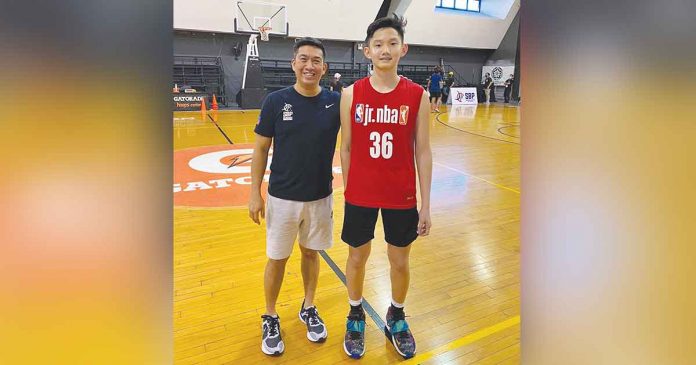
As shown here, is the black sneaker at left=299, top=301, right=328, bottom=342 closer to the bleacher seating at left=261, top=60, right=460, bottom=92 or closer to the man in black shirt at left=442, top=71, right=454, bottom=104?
the bleacher seating at left=261, top=60, right=460, bottom=92

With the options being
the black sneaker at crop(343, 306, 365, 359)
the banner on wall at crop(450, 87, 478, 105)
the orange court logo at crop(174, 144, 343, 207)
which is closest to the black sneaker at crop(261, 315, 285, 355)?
the black sneaker at crop(343, 306, 365, 359)

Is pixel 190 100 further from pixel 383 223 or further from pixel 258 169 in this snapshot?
pixel 383 223

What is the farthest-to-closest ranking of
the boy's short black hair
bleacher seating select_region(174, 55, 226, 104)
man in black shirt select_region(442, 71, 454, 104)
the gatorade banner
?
1. man in black shirt select_region(442, 71, 454, 104)
2. bleacher seating select_region(174, 55, 226, 104)
3. the gatorade banner
4. the boy's short black hair

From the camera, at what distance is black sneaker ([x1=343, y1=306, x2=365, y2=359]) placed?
92.7 inches

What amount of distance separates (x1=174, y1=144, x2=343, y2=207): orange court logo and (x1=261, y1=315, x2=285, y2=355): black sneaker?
2.51m

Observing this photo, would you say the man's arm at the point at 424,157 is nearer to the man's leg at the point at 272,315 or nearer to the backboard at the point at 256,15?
the man's leg at the point at 272,315

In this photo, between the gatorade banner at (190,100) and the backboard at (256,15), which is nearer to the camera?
the gatorade banner at (190,100)

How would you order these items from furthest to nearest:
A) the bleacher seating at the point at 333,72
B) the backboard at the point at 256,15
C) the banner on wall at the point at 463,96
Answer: the banner on wall at the point at 463,96
the bleacher seating at the point at 333,72
the backboard at the point at 256,15

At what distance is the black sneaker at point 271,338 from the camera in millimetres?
2357

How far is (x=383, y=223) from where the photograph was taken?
2234 mm

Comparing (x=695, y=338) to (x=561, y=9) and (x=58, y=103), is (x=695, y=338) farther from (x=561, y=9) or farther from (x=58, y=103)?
(x=58, y=103)

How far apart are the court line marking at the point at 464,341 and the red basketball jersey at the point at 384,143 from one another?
885mm

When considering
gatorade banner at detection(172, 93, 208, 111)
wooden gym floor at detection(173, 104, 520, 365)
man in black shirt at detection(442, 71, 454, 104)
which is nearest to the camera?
wooden gym floor at detection(173, 104, 520, 365)

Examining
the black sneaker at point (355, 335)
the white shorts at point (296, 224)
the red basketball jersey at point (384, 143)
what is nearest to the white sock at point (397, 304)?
the black sneaker at point (355, 335)
